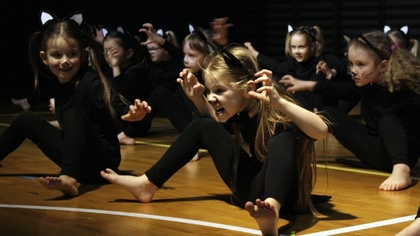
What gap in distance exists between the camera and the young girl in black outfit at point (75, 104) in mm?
3254

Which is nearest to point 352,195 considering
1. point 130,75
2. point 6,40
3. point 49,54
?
point 49,54

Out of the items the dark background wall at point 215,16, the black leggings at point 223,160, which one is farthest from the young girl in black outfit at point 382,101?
the dark background wall at point 215,16

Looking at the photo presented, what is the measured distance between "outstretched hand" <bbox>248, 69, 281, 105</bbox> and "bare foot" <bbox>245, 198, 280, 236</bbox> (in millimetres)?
302

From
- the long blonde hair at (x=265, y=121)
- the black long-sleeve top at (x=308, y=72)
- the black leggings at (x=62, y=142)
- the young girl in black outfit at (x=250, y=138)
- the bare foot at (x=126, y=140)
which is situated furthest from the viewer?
the black long-sleeve top at (x=308, y=72)

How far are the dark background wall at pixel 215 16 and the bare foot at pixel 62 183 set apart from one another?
535 cm

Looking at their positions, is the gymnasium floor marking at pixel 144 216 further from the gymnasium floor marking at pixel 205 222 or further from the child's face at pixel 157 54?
the child's face at pixel 157 54

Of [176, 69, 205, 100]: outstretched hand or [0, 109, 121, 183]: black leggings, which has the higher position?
[176, 69, 205, 100]: outstretched hand

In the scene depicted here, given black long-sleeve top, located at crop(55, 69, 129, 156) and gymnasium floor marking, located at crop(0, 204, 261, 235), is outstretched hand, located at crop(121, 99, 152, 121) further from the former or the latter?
gymnasium floor marking, located at crop(0, 204, 261, 235)

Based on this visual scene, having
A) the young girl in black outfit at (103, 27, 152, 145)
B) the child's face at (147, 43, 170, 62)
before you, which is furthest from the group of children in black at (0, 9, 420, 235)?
the child's face at (147, 43, 170, 62)

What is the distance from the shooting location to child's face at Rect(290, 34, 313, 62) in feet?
19.3

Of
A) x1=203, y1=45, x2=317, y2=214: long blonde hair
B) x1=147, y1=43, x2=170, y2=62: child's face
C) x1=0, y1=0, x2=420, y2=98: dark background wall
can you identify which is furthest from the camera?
x1=0, y1=0, x2=420, y2=98: dark background wall

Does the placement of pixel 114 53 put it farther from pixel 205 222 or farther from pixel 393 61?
pixel 205 222

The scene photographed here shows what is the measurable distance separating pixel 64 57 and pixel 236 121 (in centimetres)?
89

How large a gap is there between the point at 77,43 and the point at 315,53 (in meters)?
3.08
